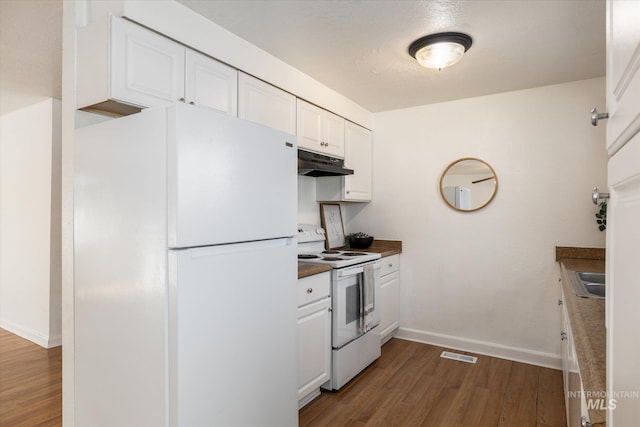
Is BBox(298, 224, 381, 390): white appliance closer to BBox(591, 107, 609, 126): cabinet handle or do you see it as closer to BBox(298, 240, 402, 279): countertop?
BBox(298, 240, 402, 279): countertop

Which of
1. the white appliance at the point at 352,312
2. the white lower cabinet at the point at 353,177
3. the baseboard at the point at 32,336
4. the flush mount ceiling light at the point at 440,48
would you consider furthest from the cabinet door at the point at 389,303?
the baseboard at the point at 32,336

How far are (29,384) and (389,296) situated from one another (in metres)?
3.05

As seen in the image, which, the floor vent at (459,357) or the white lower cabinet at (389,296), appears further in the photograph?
the white lower cabinet at (389,296)

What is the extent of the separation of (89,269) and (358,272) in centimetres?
180

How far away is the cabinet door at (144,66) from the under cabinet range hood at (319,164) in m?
1.12

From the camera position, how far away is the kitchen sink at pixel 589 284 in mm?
1726

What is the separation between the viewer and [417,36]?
224 cm

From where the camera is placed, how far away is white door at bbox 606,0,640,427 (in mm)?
473

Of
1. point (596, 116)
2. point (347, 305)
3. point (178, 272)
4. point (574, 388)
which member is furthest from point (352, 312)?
point (596, 116)

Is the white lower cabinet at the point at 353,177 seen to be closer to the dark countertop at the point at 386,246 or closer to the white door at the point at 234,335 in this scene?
the dark countertop at the point at 386,246

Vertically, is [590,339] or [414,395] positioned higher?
[590,339]

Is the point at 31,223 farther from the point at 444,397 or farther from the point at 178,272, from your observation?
the point at 444,397

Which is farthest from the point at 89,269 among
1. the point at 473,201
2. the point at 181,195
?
the point at 473,201

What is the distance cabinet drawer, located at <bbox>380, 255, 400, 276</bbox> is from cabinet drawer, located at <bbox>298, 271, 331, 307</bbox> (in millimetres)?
911
